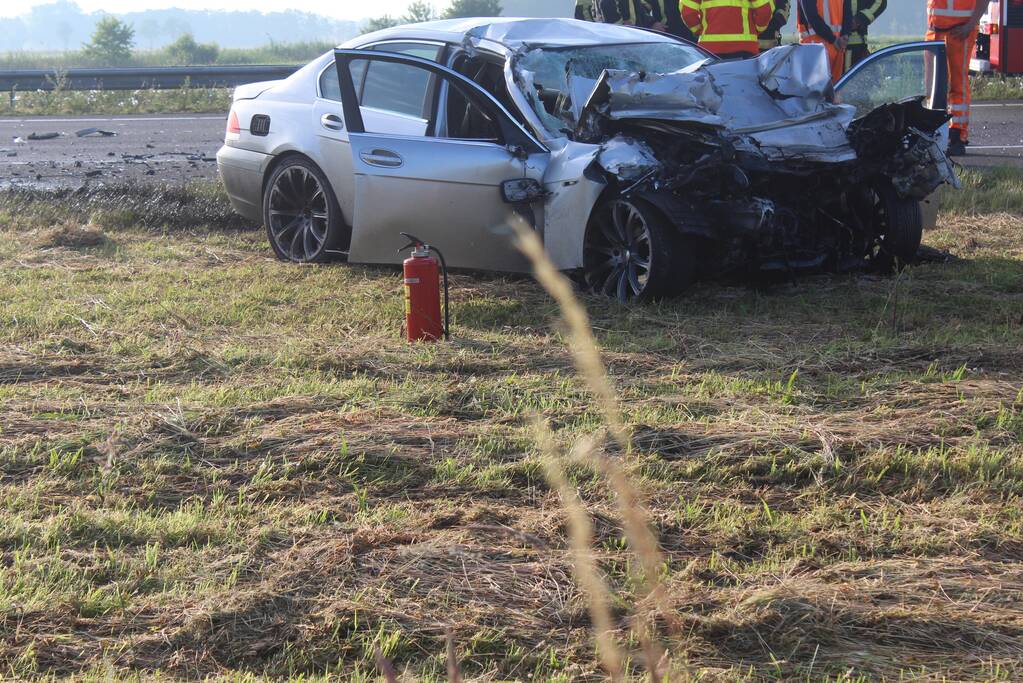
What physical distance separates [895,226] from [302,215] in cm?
370

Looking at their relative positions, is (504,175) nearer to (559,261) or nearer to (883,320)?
(559,261)

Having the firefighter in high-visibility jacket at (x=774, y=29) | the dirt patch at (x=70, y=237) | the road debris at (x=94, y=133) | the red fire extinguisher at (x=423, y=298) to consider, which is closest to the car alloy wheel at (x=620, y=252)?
the red fire extinguisher at (x=423, y=298)

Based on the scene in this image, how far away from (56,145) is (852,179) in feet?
38.6

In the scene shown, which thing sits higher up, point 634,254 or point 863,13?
point 863,13

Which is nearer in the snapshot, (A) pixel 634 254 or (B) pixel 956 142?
(A) pixel 634 254

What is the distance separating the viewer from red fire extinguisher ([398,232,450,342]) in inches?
225

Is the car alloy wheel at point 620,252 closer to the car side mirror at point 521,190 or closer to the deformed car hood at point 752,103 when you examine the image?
the car side mirror at point 521,190

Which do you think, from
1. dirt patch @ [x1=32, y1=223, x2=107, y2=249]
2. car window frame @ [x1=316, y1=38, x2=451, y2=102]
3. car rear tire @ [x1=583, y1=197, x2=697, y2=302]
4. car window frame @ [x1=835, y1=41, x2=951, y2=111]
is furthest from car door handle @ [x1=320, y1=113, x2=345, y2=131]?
car window frame @ [x1=835, y1=41, x2=951, y2=111]

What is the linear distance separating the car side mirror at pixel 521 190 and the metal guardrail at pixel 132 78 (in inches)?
573

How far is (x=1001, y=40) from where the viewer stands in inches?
689

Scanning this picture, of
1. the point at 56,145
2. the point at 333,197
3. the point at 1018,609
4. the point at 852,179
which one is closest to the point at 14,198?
the point at 333,197

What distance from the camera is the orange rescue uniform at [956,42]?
11.2 m

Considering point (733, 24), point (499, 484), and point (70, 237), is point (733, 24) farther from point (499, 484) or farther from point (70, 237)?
point (499, 484)

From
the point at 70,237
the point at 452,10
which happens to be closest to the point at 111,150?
the point at 70,237
